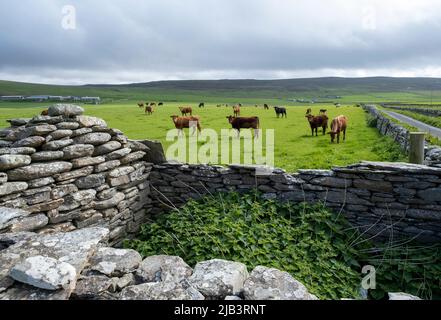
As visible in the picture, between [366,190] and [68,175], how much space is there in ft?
22.1

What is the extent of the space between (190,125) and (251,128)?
466cm

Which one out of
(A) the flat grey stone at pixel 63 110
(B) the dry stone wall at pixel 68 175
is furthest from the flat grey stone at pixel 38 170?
(A) the flat grey stone at pixel 63 110

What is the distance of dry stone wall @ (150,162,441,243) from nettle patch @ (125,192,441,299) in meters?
0.30

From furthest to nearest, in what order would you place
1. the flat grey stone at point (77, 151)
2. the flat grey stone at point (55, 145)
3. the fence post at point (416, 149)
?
the fence post at point (416, 149), the flat grey stone at point (77, 151), the flat grey stone at point (55, 145)

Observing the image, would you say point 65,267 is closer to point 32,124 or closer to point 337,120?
point 32,124

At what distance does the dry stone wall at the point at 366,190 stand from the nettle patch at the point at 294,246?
11.9 inches

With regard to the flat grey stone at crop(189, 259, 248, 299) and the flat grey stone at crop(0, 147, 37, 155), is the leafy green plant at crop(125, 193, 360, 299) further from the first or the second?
the flat grey stone at crop(0, 147, 37, 155)

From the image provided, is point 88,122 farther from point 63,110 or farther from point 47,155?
point 47,155

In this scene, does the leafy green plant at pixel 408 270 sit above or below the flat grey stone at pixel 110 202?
below

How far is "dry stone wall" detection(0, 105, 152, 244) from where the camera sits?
6117 mm

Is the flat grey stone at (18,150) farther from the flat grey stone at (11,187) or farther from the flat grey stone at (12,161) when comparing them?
the flat grey stone at (11,187)

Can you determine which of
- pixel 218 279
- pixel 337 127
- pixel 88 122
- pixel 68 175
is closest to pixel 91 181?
pixel 68 175

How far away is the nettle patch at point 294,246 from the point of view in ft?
20.3

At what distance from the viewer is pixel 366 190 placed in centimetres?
785
